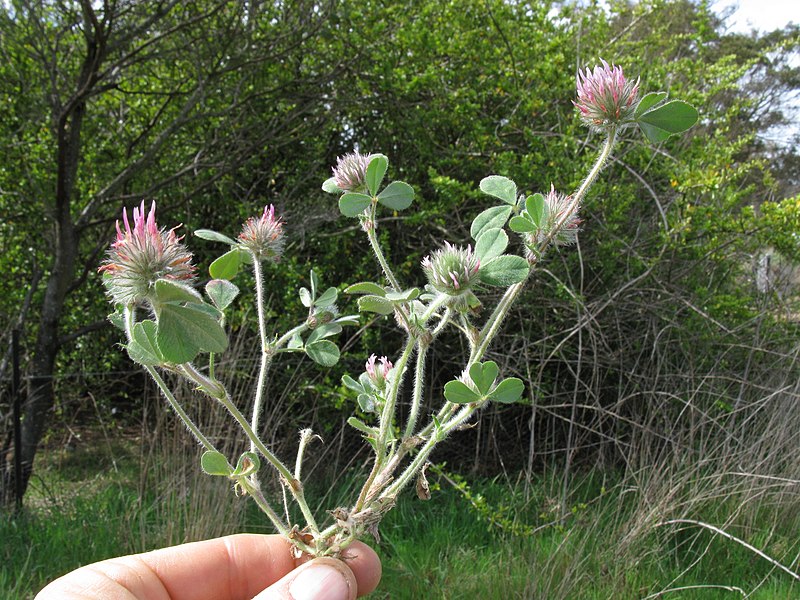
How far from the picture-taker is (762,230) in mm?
3697

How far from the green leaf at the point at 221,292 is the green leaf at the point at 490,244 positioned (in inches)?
16.3

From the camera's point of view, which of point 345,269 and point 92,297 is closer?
point 345,269

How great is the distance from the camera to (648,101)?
0.82m

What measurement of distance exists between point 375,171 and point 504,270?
0.87 feet

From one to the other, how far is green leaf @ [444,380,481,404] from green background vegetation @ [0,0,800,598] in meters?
2.30

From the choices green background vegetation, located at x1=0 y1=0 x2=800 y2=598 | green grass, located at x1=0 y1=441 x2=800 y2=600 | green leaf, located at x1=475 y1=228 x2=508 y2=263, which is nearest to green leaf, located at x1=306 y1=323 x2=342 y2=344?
green leaf, located at x1=475 y1=228 x2=508 y2=263

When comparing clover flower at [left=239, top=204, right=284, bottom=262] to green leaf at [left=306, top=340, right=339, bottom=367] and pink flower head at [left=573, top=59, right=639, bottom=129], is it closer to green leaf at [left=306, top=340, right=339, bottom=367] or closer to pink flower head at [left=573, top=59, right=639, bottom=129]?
green leaf at [left=306, top=340, right=339, bottom=367]

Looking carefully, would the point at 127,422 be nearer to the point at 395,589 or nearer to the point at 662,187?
the point at 395,589

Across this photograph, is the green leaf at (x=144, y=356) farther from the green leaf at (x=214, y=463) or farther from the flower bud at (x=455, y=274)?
the flower bud at (x=455, y=274)

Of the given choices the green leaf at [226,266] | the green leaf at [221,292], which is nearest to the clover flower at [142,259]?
the green leaf at [226,266]

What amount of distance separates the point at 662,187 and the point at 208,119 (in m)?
3.19

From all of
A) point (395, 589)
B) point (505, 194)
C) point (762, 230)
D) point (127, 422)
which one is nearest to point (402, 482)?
point (505, 194)

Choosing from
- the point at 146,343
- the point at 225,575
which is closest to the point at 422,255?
the point at 225,575

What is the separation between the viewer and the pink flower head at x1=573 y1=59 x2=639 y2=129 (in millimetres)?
840
